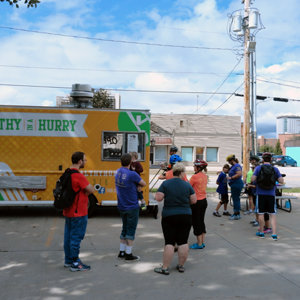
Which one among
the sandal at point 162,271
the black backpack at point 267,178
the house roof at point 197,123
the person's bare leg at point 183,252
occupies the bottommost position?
the sandal at point 162,271

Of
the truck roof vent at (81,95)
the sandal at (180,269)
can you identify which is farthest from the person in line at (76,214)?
the truck roof vent at (81,95)

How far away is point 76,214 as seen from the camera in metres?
4.78

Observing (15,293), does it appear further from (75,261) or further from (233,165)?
(233,165)

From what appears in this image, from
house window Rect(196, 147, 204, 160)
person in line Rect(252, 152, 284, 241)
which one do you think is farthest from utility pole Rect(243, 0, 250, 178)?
house window Rect(196, 147, 204, 160)

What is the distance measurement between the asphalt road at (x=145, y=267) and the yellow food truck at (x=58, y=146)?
0.95m

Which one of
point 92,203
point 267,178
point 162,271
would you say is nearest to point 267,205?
point 267,178

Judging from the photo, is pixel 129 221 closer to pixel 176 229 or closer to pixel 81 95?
pixel 176 229

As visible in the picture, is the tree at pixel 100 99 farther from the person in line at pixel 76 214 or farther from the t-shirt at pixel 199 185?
the person in line at pixel 76 214

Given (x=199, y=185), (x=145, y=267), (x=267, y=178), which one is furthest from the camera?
(x=267, y=178)

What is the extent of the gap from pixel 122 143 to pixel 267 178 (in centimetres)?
373

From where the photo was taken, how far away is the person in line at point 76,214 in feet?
15.6

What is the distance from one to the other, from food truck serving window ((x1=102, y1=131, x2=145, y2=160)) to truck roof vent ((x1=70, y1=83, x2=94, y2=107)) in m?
1.05

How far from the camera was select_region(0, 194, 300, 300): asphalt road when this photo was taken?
13.6 ft

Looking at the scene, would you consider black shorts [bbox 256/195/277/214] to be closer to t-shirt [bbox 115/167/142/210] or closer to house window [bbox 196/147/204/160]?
t-shirt [bbox 115/167/142/210]
